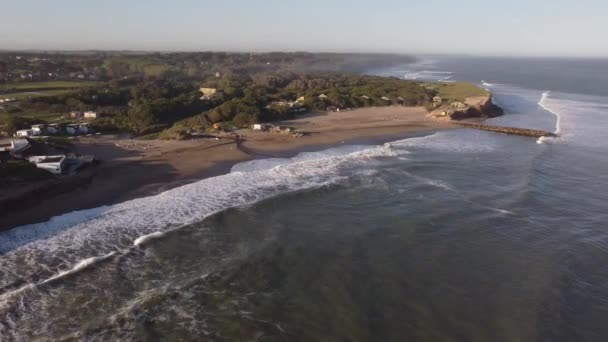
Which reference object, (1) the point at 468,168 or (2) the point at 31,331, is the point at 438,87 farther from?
(2) the point at 31,331

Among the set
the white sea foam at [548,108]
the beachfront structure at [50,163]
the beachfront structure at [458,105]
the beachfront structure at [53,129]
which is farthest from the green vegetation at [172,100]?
the beachfront structure at [50,163]

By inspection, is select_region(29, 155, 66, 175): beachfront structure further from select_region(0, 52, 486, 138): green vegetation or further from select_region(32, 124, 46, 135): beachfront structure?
select_region(32, 124, 46, 135): beachfront structure

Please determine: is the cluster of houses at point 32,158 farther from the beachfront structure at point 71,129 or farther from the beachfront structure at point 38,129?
the beachfront structure at point 71,129

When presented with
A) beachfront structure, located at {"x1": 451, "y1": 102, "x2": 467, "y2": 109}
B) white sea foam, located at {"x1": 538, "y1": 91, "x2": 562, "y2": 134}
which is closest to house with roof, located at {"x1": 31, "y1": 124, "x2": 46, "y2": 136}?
beachfront structure, located at {"x1": 451, "y1": 102, "x2": 467, "y2": 109}

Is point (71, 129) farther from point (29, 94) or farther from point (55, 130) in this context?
point (29, 94)

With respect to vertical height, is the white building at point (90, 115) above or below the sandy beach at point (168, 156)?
above

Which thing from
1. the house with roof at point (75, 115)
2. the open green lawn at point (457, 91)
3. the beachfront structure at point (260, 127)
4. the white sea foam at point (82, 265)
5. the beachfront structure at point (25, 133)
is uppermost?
the open green lawn at point (457, 91)

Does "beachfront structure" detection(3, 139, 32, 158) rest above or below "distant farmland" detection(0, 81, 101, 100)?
below
